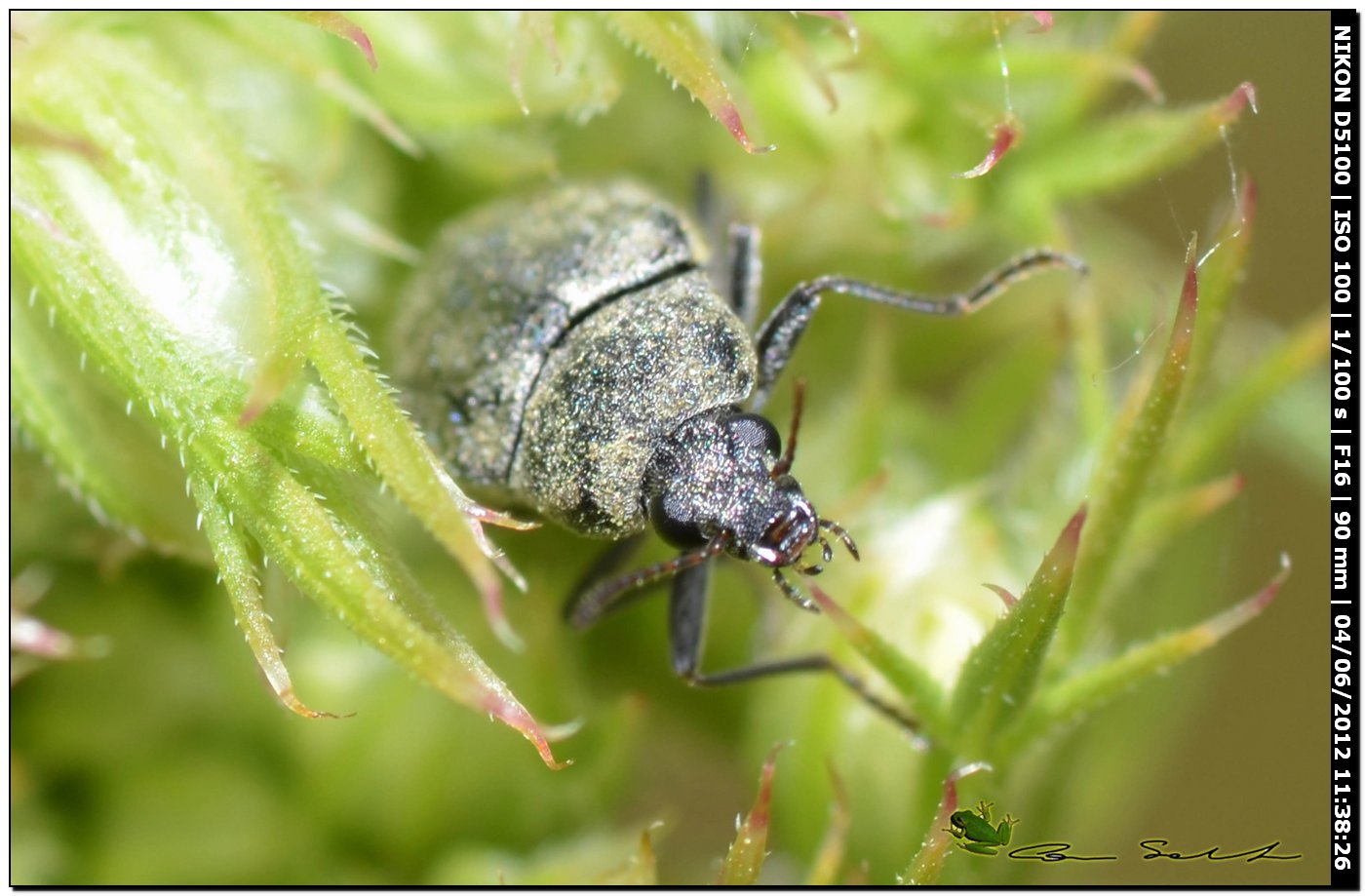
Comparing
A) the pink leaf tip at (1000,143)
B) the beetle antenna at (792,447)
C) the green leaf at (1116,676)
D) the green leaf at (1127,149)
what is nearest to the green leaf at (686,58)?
the pink leaf tip at (1000,143)

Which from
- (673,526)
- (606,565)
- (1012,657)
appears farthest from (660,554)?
(1012,657)

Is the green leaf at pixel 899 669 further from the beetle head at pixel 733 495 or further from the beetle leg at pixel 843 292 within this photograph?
the beetle leg at pixel 843 292

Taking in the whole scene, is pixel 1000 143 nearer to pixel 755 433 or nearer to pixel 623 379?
pixel 755 433

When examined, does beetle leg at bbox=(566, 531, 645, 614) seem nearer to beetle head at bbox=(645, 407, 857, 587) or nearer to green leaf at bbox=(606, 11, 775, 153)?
beetle head at bbox=(645, 407, 857, 587)

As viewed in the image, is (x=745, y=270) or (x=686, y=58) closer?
(x=686, y=58)

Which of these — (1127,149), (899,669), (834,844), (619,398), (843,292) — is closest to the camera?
(899,669)

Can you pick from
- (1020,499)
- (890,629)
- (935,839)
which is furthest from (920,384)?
(935,839)
